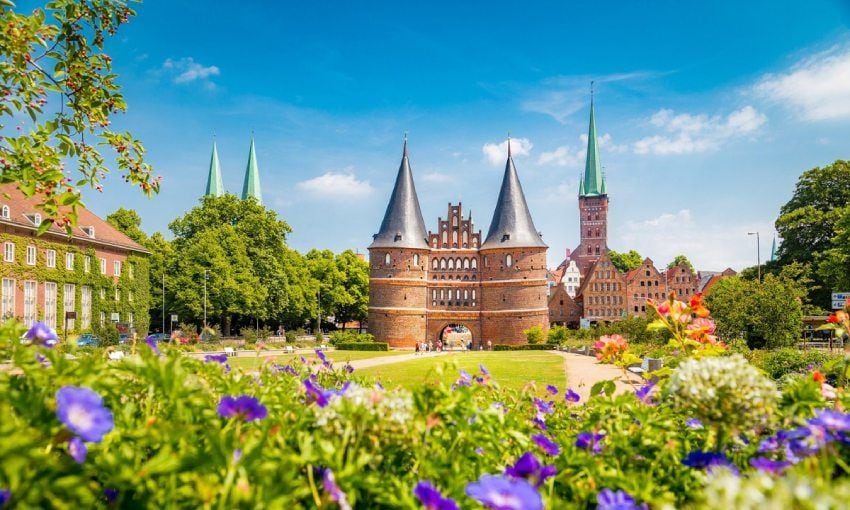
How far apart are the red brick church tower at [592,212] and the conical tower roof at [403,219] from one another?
4770 centimetres

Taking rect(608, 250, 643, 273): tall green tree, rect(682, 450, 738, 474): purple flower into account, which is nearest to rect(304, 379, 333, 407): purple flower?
rect(682, 450, 738, 474): purple flower

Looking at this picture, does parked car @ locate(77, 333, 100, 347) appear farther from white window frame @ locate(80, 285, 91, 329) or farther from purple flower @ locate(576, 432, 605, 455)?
purple flower @ locate(576, 432, 605, 455)

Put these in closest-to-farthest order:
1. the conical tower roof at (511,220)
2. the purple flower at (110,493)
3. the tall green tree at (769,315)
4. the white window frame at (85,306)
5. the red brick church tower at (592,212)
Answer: the purple flower at (110,493) → the tall green tree at (769,315) → the white window frame at (85,306) → the conical tower roof at (511,220) → the red brick church tower at (592,212)

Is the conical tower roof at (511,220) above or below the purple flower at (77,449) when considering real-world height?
above

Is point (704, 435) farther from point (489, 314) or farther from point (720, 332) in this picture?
point (489, 314)

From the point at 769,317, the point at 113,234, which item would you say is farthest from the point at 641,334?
the point at 113,234

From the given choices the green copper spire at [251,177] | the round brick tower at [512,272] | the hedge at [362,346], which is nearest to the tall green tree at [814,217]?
the round brick tower at [512,272]

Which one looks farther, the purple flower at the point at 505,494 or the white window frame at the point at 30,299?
the white window frame at the point at 30,299

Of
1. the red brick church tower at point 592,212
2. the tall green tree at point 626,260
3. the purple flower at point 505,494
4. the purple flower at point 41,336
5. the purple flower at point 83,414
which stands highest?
the red brick church tower at point 592,212

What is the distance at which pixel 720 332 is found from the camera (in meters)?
25.8

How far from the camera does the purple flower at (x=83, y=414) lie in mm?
1578

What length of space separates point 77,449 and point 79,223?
141 feet

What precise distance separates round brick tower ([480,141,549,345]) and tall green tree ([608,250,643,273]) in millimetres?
46773

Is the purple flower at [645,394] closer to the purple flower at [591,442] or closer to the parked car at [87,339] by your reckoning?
the purple flower at [591,442]
